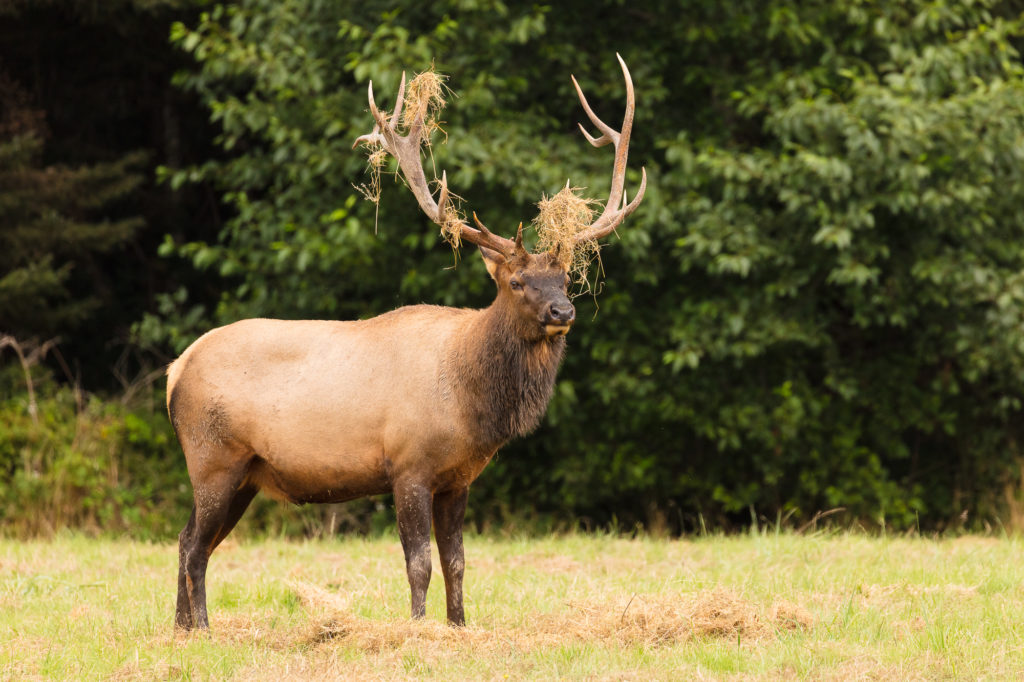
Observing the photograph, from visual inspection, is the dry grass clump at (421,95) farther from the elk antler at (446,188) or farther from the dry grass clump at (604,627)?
the dry grass clump at (604,627)

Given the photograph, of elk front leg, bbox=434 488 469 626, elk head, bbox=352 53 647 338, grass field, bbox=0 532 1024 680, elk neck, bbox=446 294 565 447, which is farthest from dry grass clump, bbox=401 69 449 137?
grass field, bbox=0 532 1024 680

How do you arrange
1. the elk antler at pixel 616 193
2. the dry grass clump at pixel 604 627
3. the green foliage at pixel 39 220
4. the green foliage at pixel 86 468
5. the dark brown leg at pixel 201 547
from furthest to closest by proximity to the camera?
the green foliage at pixel 39 220 < the green foliage at pixel 86 468 < the elk antler at pixel 616 193 < the dark brown leg at pixel 201 547 < the dry grass clump at pixel 604 627

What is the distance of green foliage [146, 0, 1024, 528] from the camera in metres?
9.95

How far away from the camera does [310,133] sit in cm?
1119

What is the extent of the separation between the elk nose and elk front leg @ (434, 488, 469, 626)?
3.59ft

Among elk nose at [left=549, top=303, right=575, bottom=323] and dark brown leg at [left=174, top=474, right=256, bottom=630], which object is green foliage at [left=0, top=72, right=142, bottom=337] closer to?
dark brown leg at [left=174, top=474, right=256, bottom=630]

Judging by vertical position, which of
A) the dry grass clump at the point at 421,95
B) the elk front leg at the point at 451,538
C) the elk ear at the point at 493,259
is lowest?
the elk front leg at the point at 451,538

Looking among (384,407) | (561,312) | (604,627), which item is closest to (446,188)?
(561,312)

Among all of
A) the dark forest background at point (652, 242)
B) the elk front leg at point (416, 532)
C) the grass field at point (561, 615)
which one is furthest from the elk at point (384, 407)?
the dark forest background at point (652, 242)

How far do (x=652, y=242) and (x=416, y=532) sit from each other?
18.2 feet

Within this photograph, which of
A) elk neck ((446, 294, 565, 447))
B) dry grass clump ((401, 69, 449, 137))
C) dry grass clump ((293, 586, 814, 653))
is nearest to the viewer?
dry grass clump ((293, 586, 814, 653))

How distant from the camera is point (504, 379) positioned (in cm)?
618

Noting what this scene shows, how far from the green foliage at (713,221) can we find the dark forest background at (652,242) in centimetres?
4

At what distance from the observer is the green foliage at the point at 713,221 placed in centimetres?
995
